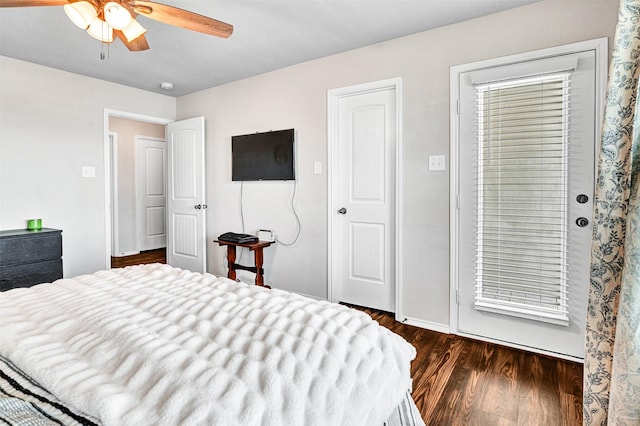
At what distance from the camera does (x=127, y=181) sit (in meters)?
5.86

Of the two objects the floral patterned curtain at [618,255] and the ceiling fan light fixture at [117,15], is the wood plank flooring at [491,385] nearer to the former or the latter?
the floral patterned curtain at [618,255]

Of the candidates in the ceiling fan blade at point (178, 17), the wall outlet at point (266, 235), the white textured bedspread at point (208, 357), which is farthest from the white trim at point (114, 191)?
the white textured bedspread at point (208, 357)

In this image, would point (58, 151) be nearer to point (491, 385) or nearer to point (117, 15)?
point (117, 15)

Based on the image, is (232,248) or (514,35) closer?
(514,35)

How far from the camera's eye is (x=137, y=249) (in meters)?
5.96

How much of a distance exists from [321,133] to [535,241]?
200 centimetres

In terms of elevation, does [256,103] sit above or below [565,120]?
above

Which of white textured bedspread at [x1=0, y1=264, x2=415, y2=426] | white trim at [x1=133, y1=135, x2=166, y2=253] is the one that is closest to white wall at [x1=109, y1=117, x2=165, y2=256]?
white trim at [x1=133, y1=135, x2=166, y2=253]

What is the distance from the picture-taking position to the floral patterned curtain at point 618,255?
3.25 feet

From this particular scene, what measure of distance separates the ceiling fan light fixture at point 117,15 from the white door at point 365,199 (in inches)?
75.0

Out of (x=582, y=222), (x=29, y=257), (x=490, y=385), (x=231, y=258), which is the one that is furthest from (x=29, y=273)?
(x=582, y=222)

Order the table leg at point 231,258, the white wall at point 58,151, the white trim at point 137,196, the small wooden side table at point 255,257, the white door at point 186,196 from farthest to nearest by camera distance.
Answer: the white trim at point 137,196 < the white door at point 186,196 < the table leg at point 231,258 < the small wooden side table at point 255,257 < the white wall at point 58,151

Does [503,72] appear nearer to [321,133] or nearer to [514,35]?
[514,35]

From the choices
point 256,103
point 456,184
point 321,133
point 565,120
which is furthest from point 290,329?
point 256,103
